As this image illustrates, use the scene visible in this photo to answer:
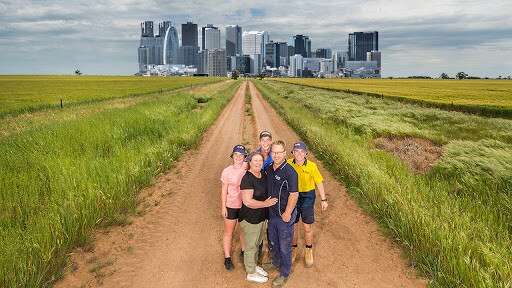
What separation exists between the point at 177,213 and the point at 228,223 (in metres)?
2.35

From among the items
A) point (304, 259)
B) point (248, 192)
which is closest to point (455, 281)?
point (304, 259)

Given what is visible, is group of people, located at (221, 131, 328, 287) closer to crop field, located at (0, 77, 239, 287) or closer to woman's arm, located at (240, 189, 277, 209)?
woman's arm, located at (240, 189, 277, 209)

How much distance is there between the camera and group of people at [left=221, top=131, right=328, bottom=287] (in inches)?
171

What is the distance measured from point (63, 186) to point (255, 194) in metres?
4.63

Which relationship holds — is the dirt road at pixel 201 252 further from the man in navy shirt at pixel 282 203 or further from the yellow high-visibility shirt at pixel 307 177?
the yellow high-visibility shirt at pixel 307 177

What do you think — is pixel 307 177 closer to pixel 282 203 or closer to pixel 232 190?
pixel 282 203

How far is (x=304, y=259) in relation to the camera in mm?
5215

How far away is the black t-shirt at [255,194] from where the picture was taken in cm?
446

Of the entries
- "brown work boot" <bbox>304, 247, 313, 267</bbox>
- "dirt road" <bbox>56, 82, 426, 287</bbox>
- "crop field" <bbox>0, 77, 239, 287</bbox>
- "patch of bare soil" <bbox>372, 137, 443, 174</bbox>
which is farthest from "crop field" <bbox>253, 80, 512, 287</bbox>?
"crop field" <bbox>0, 77, 239, 287</bbox>

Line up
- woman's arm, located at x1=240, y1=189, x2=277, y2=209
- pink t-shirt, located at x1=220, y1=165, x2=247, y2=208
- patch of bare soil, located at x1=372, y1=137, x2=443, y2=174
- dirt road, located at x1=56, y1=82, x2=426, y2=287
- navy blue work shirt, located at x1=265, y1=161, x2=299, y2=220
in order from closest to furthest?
navy blue work shirt, located at x1=265, y1=161, x2=299, y2=220 → woman's arm, located at x1=240, y1=189, x2=277, y2=209 → dirt road, located at x1=56, y1=82, x2=426, y2=287 → pink t-shirt, located at x1=220, y1=165, x2=247, y2=208 → patch of bare soil, located at x1=372, y1=137, x2=443, y2=174

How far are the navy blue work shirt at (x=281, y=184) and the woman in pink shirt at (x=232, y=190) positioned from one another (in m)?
0.42

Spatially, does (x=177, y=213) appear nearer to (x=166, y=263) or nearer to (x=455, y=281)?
(x=166, y=263)

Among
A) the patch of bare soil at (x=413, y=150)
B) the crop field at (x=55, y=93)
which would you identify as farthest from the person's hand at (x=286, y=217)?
the crop field at (x=55, y=93)

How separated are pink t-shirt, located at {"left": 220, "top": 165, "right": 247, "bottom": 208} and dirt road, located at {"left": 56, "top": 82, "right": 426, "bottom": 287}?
1.00 meters
